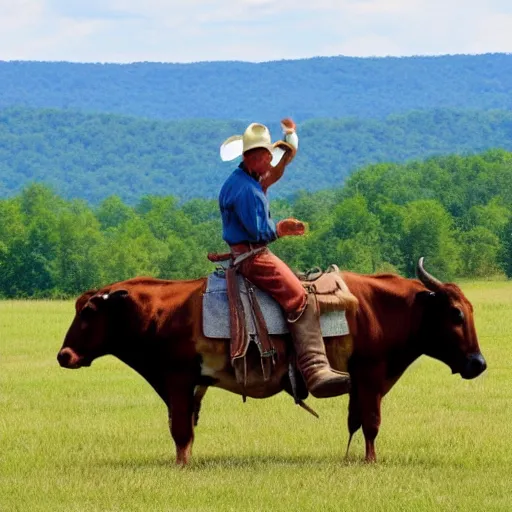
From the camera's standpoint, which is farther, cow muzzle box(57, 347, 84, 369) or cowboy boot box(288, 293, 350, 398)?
cow muzzle box(57, 347, 84, 369)

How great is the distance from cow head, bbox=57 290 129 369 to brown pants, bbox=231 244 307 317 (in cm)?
116

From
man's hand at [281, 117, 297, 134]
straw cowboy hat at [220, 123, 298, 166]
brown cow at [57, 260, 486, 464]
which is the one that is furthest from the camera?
man's hand at [281, 117, 297, 134]

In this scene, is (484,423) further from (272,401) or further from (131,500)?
(131,500)

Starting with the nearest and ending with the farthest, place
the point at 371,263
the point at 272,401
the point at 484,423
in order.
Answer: the point at 484,423, the point at 272,401, the point at 371,263

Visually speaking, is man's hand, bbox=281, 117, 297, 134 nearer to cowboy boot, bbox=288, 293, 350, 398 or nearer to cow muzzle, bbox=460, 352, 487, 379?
cowboy boot, bbox=288, 293, 350, 398

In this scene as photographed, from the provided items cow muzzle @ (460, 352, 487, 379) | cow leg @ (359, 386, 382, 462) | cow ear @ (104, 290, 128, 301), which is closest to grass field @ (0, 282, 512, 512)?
cow leg @ (359, 386, 382, 462)

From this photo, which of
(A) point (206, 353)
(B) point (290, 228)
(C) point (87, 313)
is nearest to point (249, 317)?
(A) point (206, 353)

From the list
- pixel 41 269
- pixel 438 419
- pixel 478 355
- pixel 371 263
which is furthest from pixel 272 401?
pixel 41 269

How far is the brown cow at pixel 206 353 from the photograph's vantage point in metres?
11.1

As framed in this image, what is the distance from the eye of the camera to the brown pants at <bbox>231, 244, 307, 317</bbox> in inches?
424

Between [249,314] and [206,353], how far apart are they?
48 centimetres

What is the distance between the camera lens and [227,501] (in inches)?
374

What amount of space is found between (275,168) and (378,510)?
3299 mm

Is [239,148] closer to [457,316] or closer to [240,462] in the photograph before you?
Answer: [457,316]
